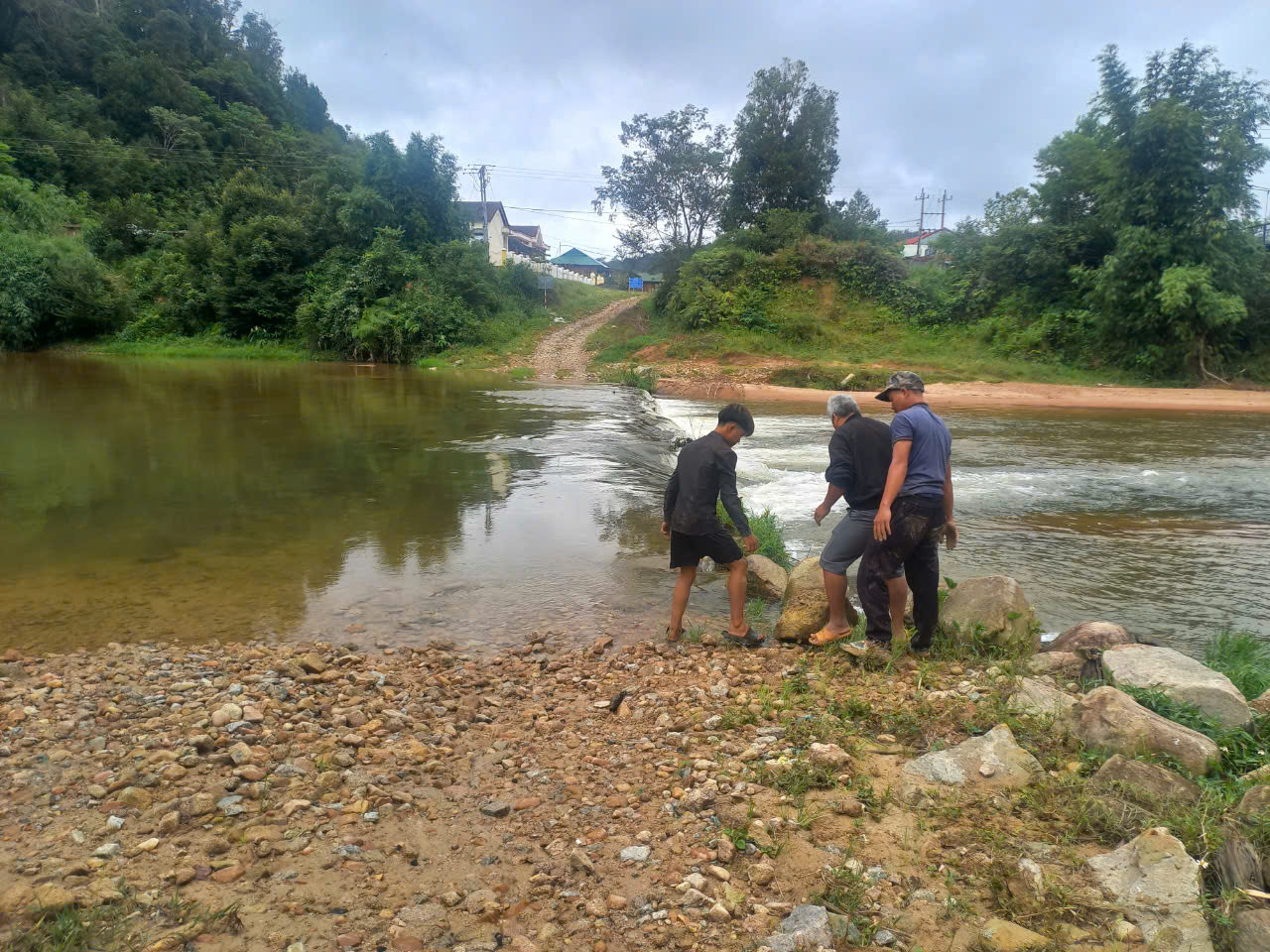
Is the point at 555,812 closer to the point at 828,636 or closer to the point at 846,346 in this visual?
the point at 828,636

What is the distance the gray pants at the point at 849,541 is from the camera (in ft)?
17.6

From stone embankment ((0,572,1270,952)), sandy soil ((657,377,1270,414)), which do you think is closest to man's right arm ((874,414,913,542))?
stone embankment ((0,572,1270,952))

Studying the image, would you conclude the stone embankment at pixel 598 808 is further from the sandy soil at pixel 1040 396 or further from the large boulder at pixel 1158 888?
the sandy soil at pixel 1040 396

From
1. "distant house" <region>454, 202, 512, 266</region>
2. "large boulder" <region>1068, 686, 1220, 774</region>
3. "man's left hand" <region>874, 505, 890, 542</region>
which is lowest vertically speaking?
"large boulder" <region>1068, 686, 1220, 774</region>

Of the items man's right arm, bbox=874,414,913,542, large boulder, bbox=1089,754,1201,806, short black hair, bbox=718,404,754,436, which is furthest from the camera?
short black hair, bbox=718,404,754,436

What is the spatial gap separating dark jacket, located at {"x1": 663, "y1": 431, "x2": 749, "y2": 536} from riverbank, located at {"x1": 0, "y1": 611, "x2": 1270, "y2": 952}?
3.60 ft

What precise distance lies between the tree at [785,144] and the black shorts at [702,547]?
38.5 meters

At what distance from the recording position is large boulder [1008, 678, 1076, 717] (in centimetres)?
405

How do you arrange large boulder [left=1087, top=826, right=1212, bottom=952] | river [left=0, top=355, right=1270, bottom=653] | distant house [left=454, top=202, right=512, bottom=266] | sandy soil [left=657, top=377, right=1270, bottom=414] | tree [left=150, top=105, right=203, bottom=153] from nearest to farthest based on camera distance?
large boulder [left=1087, top=826, right=1212, bottom=952] → river [left=0, top=355, right=1270, bottom=653] → sandy soil [left=657, top=377, right=1270, bottom=414] → tree [left=150, top=105, right=203, bottom=153] → distant house [left=454, top=202, right=512, bottom=266]

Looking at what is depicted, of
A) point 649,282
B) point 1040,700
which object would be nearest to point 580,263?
point 649,282

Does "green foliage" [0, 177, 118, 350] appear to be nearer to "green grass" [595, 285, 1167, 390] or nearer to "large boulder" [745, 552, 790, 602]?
"green grass" [595, 285, 1167, 390]

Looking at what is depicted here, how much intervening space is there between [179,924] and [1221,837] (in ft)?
12.0

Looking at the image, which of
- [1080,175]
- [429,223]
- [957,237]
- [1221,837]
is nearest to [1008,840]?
[1221,837]

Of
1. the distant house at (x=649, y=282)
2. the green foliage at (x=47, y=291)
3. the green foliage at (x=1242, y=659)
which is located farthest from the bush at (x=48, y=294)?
the green foliage at (x=1242, y=659)
